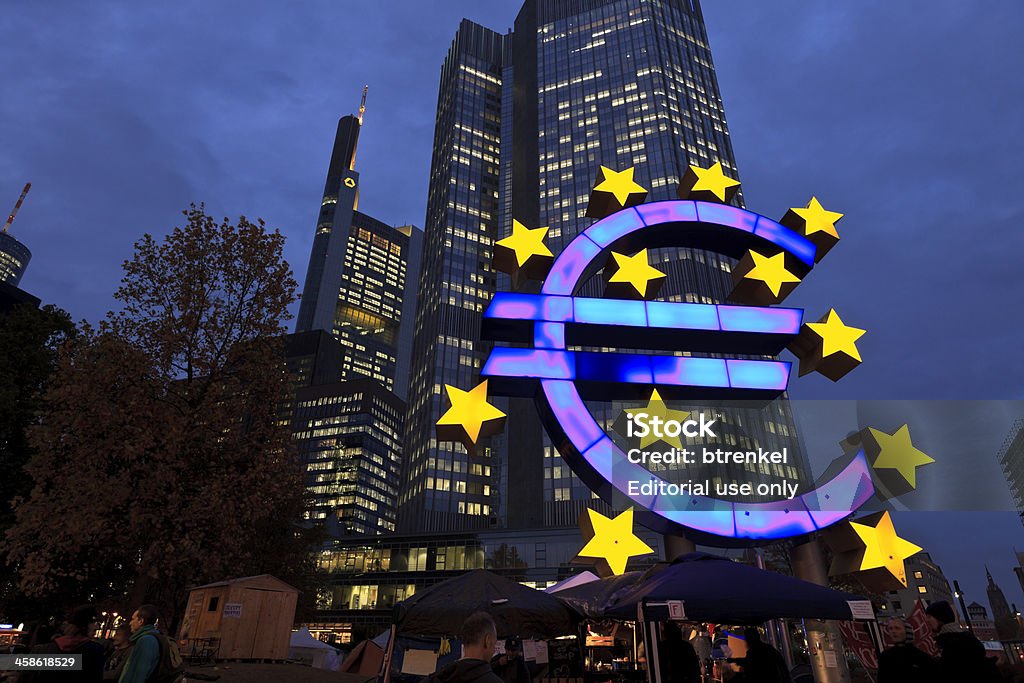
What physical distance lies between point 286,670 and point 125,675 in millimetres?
10465

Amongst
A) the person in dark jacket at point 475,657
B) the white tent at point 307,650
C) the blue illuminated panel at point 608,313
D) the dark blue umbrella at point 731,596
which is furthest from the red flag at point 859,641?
the white tent at point 307,650

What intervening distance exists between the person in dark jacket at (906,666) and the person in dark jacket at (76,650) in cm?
772

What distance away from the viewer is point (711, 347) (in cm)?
1153

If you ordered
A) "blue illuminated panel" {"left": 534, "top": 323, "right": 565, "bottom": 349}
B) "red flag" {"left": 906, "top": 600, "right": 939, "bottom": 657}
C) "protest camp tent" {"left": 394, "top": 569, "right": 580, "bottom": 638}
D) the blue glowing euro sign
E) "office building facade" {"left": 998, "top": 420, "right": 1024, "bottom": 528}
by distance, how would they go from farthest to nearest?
"office building facade" {"left": 998, "top": 420, "right": 1024, "bottom": 528} < "blue illuminated panel" {"left": 534, "top": 323, "right": 565, "bottom": 349} < "red flag" {"left": 906, "top": 600, "right": 939, "bottom": 657} < the blue glowing euro sign < "protest camp tent" {"left": 394, "top": 569, "right": 580, "bottom": 638}

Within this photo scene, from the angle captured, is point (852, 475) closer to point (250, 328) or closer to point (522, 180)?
point (250, 328)

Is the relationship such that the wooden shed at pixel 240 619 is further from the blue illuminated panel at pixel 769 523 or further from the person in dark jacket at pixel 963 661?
the person in dark jacket at pixel 963 661

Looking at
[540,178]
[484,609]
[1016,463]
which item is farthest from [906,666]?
[1016,463]

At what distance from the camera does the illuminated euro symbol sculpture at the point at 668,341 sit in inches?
360

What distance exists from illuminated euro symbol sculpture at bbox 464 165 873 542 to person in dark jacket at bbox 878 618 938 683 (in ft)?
11.5

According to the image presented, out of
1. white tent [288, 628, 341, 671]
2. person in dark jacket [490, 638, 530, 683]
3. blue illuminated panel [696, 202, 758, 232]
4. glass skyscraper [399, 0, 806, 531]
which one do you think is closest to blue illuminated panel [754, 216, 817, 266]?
blue illuminated panel [696, 202, 758, 232]

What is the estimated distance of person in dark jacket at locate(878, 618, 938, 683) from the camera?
5.21 meters

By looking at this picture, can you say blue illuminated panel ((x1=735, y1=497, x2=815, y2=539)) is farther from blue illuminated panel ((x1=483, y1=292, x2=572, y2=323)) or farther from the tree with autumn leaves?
the tree with autumn leaves

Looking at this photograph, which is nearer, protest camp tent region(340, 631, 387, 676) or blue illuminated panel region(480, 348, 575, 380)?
blue illuminated panel region(480, 348, 575, 380)

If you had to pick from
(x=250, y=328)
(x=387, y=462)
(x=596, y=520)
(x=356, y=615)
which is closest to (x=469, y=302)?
(x=356, y=615)
